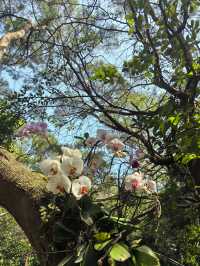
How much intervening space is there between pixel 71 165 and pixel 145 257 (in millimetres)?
548

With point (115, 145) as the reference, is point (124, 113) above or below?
above

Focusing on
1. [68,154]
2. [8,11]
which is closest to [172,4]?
[68,154]

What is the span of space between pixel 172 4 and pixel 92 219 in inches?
56.6

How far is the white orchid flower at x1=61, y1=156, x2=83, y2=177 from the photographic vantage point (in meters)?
1.85

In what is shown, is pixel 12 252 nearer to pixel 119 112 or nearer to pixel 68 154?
pixel 119 112

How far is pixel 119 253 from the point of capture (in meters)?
1.86

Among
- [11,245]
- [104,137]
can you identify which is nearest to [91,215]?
[104,137]

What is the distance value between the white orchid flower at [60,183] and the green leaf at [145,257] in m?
0.45

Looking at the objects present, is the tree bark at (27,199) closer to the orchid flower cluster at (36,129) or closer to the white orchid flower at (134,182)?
the white orchid flower at (134,182)

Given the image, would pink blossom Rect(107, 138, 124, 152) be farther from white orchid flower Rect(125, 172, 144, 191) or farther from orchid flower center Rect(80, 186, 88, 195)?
orchid flower center Rect(80, 186, 88, 195)

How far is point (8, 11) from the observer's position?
20.7ft

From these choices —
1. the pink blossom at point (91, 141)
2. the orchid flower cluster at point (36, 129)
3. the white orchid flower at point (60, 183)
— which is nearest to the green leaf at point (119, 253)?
the white orchid flower at point (60, 183)

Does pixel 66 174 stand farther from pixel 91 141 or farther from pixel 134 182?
pixel 91 141

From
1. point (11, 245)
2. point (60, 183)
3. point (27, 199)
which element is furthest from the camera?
point (11, 245)
